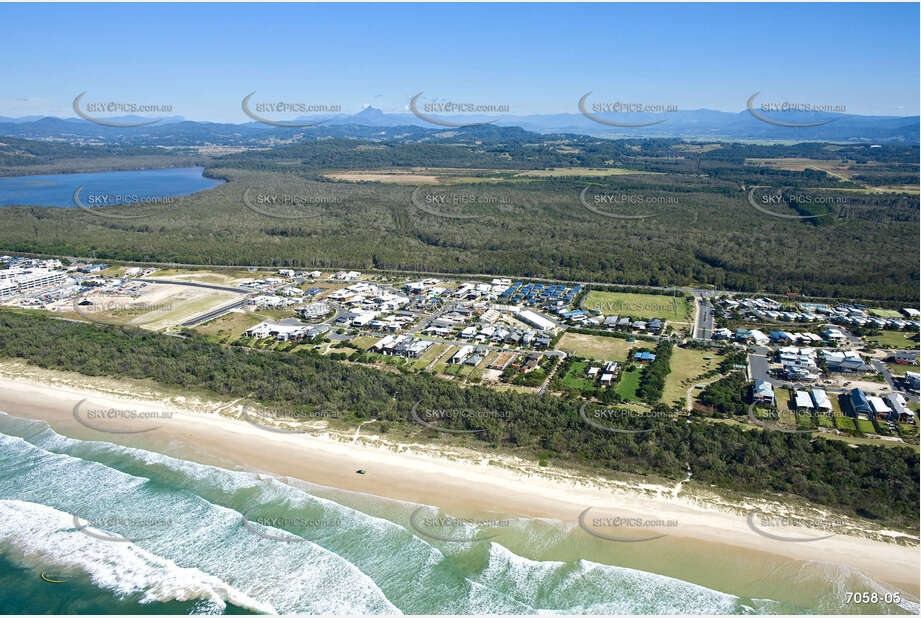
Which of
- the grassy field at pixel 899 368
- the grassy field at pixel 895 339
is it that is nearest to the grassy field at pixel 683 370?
the grassy field at pixel 899 368

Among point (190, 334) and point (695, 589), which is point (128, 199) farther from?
point (695, 589)

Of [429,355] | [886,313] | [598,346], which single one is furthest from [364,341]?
[886,313]

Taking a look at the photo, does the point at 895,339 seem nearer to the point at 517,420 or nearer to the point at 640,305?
the point at 640,305

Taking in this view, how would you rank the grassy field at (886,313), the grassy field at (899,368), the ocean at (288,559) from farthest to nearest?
1. the grassy field at (886,313)
2. the grassy field at (899,368)
3. the ocean at (288,559)

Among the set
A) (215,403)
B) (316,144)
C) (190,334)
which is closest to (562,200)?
(190,334)

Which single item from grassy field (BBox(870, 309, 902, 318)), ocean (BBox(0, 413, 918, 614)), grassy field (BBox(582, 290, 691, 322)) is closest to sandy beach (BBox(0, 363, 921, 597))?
ocean (BBox(0, 413, 918, 614))

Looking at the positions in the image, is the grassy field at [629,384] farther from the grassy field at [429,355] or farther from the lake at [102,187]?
the lake at [102,187]

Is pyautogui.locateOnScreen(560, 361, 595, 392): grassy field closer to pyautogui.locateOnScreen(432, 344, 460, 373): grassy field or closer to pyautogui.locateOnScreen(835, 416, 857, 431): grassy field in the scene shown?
pyautogui.locateOnScreen(432, 344, 460, 373): grassy field
